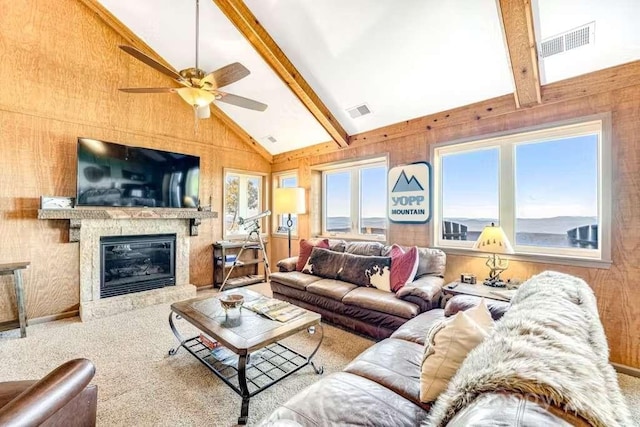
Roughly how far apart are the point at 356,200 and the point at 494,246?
234 cm

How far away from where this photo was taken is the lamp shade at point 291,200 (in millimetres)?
4719

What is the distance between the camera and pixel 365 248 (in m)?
3.76

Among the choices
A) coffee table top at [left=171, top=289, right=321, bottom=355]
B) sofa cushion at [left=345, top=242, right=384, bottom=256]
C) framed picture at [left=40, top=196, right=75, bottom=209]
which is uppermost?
framed picture at [left=40, top=196, right=75, bottom=209]

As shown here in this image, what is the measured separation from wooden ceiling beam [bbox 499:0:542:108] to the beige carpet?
2.62m

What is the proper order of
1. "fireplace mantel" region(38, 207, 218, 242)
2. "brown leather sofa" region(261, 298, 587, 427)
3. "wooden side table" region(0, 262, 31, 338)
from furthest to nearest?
"fireplace mantel" region(38, 207, 218, 242), "wooden side table" region(0, 262, 31, 338), "brown leather sofa" region(261, 298, 587, 427)

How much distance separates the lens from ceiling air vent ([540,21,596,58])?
2.25m

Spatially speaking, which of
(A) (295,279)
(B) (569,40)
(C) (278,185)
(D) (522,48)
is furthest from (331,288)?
(C) (278,185)

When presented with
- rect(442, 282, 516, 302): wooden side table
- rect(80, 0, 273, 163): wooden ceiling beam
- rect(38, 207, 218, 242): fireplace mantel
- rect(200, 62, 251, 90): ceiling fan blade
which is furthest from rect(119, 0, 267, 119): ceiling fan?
rect(442, 282, 516, 302): wooden side table

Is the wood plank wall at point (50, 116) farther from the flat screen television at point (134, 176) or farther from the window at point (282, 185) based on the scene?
the window at point (282, 185)

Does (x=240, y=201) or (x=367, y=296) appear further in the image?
(x=240, y=201)

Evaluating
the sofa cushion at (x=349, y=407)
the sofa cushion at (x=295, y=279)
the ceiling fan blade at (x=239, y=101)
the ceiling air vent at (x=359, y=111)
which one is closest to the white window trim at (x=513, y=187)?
the ceiling air vent at (x=359, y=111)

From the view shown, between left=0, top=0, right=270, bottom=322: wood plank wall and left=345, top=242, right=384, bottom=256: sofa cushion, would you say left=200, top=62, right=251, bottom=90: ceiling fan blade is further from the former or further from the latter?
left=345, top=242, right=384, bottom=256: sofa cushion

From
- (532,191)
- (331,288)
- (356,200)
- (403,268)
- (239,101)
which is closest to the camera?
(239,101)

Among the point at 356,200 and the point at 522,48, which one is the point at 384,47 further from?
the point at 356,200
